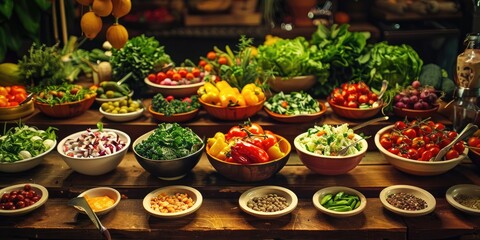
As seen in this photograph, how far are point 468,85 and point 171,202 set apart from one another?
7.44ft

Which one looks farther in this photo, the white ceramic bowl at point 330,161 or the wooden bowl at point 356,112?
the wooden bowl at point 356,112

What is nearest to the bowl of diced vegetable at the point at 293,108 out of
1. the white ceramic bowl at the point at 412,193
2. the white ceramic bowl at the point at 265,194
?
the white ceramic bowl at the point at 265,194

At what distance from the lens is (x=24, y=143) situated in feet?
11.6

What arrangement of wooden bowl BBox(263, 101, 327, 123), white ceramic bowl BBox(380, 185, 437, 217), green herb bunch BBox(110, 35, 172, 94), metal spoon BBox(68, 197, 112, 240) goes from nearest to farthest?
1. metal spoon BBox(68, 197, 112, 240)
2. white ceramic bowl BBox(380, 185, 437, 217)
3. wooden bowl BBox(263, 101, 327, 123)
4. green herb bunch BBox(110, 35, 172, 94)

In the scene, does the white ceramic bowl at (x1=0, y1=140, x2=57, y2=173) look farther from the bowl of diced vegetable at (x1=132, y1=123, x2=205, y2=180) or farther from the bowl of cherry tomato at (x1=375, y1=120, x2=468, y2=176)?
the bowl of cherry tomato at (x1=375, y1=120, x2=468, y2=176)

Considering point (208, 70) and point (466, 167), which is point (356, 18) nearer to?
point (208, 70)

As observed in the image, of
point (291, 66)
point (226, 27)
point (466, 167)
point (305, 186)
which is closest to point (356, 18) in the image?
point (226, 27)

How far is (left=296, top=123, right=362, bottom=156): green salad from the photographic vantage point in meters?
3.31

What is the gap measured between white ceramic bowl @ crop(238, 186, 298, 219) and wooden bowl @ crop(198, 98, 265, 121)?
78cm

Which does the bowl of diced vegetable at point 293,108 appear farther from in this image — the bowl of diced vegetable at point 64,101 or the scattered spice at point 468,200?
the bowl of diced vegetable at point 64,101

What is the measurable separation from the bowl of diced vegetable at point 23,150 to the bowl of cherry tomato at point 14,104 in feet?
1.16

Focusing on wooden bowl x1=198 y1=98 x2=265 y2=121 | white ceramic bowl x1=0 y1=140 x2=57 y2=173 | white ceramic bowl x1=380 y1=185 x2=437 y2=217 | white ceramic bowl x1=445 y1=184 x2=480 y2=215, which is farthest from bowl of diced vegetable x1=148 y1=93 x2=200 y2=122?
white ceramic bowl x1=445 y1=184 x2=480 y2=215

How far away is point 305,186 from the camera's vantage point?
11.0 feet

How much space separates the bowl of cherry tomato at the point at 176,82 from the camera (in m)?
4.24
